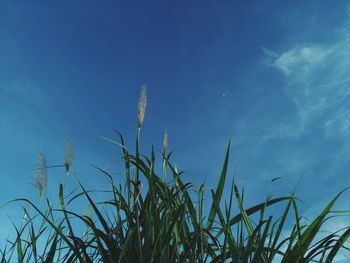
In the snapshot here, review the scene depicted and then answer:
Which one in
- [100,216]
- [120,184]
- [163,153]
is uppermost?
[163,153]

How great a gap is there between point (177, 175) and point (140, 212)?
0.27 metres

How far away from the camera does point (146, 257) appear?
1706mm

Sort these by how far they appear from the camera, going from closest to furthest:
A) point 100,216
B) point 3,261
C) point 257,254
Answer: point 257,254 < point 100,216 < point 3,261

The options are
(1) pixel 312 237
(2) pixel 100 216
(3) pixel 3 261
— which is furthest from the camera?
(3) pixel 3 261

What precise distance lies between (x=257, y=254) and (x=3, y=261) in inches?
53.8

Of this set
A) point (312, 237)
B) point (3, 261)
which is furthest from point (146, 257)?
point (3, 261)

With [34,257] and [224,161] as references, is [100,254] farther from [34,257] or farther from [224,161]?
[224,161]

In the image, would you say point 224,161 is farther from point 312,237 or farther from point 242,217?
point 312,237

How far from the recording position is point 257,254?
1.70 m

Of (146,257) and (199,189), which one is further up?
(199,189)

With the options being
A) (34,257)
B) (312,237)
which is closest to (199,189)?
(312,237)

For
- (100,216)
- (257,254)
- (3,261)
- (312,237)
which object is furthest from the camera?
(3,261)

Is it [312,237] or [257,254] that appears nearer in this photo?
[257,254]

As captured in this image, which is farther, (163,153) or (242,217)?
(163,153)
